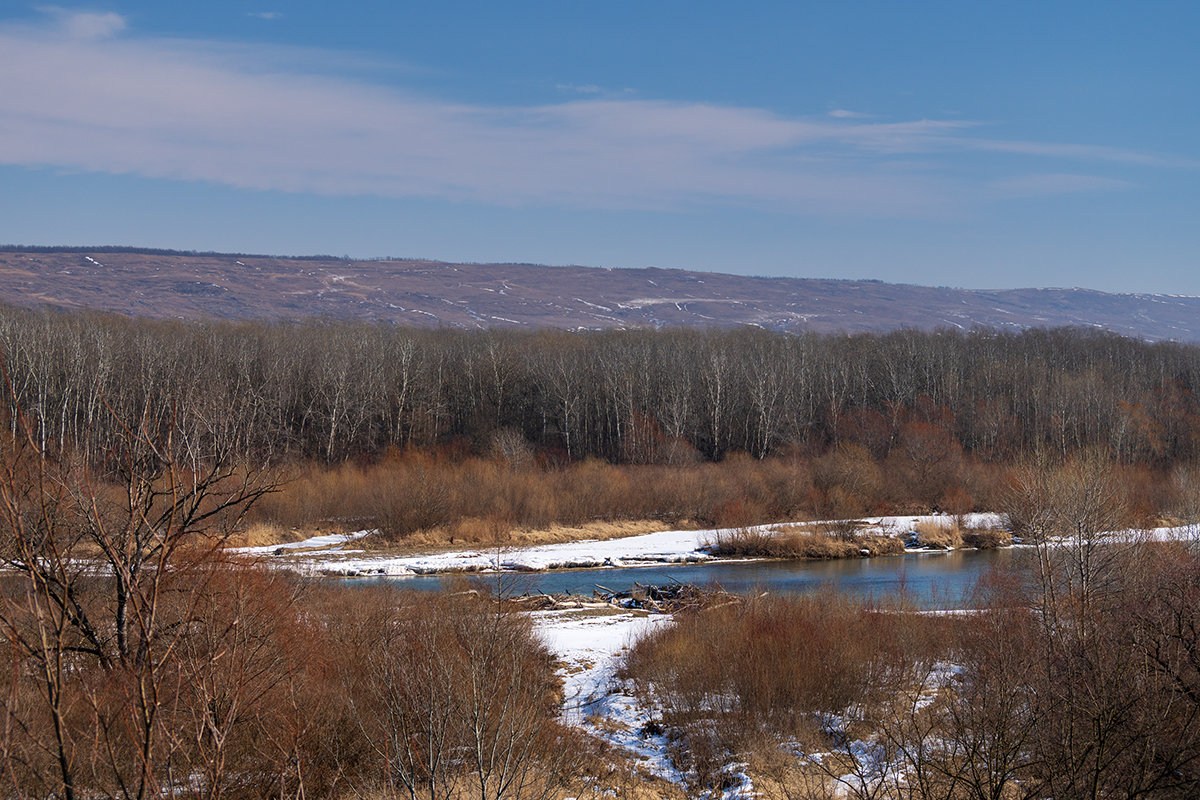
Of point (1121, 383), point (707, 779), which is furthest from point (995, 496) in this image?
point (707, 779)

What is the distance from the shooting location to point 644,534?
52875 millimetres

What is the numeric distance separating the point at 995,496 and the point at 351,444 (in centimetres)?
4433

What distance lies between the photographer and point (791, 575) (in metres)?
39.8

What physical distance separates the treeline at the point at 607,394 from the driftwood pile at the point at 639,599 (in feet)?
105

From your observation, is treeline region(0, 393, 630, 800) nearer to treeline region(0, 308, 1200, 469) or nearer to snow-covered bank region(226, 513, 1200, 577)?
snow-covered bank region(226, 513, 1200, 577)

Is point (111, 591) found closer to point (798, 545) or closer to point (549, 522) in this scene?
point (798, 545)

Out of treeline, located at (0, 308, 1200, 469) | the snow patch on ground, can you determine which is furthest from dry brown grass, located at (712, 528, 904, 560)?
the snow patch on ground

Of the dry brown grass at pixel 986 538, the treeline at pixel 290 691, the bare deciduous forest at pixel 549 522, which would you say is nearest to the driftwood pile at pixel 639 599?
the bare deciduous forest at pixel 549 522

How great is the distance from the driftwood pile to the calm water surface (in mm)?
2661

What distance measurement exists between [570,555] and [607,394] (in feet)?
107

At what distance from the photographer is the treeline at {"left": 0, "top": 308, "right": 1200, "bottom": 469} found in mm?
65562

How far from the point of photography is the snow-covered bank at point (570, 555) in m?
40.8

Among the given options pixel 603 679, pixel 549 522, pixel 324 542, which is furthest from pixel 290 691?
pixel 549 522

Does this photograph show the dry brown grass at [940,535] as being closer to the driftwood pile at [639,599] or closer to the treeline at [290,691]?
the driftwood pile at [639,599]
